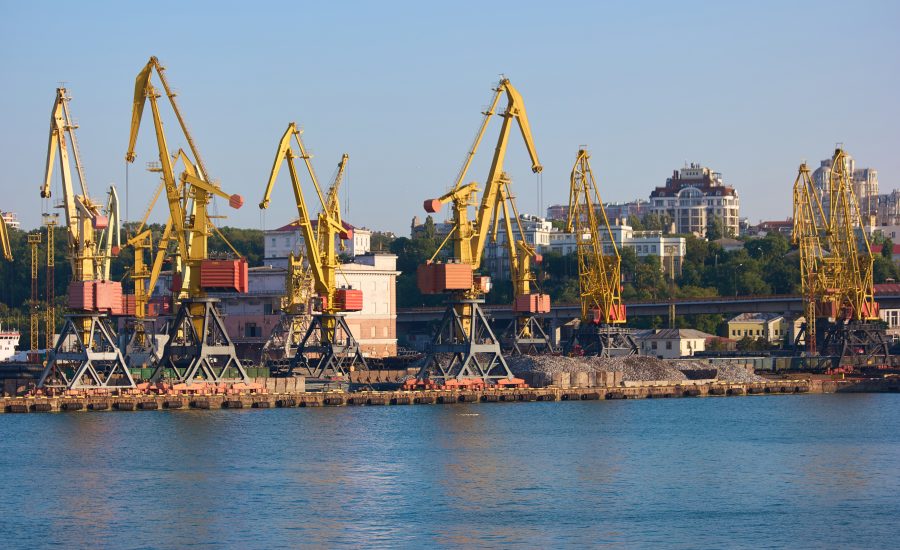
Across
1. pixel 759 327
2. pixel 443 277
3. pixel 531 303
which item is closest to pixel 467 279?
pixel 443 277

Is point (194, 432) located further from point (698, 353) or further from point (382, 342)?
point (698, 353)

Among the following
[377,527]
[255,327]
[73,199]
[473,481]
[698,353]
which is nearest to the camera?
[377,527]

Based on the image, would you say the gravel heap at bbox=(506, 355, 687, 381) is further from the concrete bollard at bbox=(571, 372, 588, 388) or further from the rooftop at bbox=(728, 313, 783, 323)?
the rooftop at bbox=(728, 313, 783, 323)

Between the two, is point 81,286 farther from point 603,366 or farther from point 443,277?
point 603,366

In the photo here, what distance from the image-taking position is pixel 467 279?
9431 centimetres

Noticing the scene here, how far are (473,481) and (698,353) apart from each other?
311 ft

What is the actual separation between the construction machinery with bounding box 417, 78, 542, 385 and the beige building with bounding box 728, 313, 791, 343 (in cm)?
7577

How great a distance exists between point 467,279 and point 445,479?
34813mm

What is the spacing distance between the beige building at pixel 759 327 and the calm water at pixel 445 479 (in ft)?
284

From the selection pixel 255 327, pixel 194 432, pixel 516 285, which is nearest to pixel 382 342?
pixel 255 327

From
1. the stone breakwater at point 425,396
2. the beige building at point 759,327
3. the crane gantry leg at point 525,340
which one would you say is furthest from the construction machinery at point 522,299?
the beige building at point 759,327

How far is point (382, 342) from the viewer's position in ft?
470

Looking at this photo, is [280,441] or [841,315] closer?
[280,441]

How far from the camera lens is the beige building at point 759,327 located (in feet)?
573
